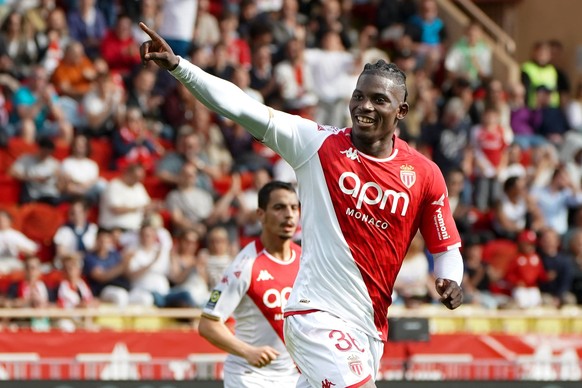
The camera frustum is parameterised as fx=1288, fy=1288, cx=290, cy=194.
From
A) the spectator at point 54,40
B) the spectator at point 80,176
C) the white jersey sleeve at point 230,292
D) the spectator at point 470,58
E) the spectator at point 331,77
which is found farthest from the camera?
the spectator at point 470,58

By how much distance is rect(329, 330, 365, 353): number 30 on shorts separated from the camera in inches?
263

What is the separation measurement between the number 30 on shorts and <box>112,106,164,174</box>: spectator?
9351 millimetres

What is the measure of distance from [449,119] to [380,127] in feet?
37.4

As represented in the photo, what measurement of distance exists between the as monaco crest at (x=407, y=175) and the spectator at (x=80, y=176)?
8462mm

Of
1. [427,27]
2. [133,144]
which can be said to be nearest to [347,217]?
[133,144]

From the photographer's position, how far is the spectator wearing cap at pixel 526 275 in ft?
52.1

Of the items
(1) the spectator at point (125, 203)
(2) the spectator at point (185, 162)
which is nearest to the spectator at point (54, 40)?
(2) the spectator at point (185, 162)

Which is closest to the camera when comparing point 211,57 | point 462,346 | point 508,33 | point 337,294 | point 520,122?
point 337,294

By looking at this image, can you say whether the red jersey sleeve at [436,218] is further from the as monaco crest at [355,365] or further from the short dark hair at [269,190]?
the short dark hair at [269,190]

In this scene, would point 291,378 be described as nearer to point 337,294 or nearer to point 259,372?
point 259,372

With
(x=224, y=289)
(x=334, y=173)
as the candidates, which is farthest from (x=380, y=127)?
(x=224, y=289)

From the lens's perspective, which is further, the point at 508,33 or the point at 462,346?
the point at 508,33

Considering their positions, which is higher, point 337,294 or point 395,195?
point 395,195

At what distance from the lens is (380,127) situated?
268 inches
